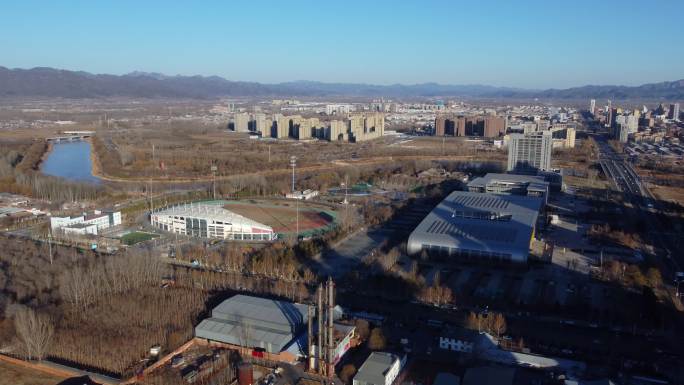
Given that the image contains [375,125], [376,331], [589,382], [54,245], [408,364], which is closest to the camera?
[589,382]

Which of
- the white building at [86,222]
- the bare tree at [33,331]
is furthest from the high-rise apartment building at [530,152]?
the bare tree at [33,331]

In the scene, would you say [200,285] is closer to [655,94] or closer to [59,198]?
[59,198]

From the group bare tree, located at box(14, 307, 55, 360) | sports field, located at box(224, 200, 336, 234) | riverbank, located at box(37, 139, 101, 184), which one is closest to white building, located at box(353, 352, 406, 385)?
bare tree, located at box(14, 307, 55, 360)

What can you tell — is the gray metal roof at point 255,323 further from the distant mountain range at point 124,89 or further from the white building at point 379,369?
the distant mountain range at point 124,89

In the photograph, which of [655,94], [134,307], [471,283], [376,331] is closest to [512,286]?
[471,283]

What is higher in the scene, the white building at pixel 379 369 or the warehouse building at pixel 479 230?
the warehouse building at pixel 479 230

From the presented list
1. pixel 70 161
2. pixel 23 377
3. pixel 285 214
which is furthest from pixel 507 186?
pixel 70 161
